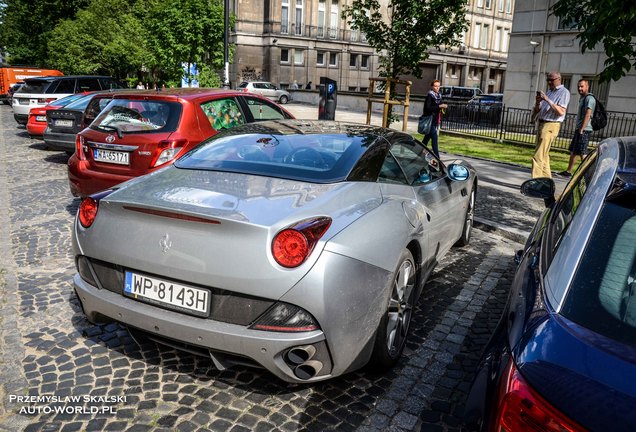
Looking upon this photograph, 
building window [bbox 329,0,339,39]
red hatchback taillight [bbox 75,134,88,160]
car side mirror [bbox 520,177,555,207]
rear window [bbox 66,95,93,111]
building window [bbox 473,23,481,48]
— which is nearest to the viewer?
car side mirror [bbox 520,177,555,207]

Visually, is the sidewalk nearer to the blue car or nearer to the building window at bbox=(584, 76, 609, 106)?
the blue car

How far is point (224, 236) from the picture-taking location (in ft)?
8.82

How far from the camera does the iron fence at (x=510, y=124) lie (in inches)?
717

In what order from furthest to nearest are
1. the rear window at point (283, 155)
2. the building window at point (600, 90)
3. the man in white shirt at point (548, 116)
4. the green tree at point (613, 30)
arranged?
the building window at point (600, 90) < the man in white shirt at point (548, 116) < the green tree at point (613, 30) < the rear window at point (283, 155)

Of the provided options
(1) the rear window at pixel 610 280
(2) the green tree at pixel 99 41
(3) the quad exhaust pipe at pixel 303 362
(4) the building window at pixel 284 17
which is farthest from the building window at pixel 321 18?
(1) the rear window at pixel 610 280

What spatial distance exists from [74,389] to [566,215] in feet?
9.37

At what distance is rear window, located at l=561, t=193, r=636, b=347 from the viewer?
1657 mm

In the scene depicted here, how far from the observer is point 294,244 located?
2.64m

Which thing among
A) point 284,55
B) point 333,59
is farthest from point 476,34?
point 284,55

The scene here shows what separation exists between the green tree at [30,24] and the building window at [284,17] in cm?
1852

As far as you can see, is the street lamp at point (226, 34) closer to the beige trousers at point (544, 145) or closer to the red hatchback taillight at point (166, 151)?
the beige trousers at point (544, 145)

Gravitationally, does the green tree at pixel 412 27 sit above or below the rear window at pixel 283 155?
above

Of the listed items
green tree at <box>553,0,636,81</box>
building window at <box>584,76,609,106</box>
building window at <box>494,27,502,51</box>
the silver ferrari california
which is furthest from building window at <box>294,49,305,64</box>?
the silver ferrari california

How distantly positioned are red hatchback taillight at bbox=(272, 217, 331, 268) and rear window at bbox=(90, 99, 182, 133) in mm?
3693
